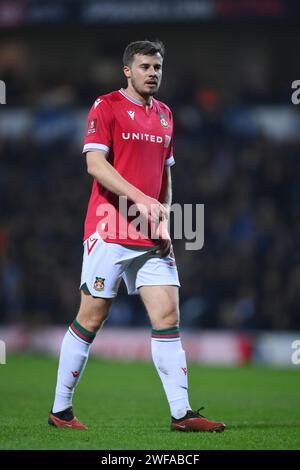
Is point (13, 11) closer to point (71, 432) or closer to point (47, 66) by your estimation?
point (47, 66)

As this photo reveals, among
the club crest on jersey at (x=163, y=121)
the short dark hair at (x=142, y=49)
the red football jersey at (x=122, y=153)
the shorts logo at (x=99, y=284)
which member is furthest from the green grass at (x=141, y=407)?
the short dark hair at (x=142, y=49)

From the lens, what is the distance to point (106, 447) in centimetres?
564

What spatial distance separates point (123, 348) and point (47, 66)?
9.32 metres

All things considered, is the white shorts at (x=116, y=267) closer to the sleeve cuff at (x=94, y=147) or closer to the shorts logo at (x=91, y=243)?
the shorts logo at (x=91, y=243)

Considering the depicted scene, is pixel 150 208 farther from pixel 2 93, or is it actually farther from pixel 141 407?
pixel 2 93

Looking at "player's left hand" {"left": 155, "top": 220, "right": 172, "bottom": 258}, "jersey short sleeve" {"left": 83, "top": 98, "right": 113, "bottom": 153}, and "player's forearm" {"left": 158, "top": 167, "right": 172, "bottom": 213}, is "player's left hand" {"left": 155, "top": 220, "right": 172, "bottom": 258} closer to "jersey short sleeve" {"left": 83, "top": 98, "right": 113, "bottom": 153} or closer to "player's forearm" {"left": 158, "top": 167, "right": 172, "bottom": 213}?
"player's forearm" {"left": 158, "top": 167, "right": 172, "bottom": 213}

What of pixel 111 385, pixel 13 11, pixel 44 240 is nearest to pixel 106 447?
pixel 111 385

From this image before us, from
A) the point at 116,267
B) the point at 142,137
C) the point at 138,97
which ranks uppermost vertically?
the point at 138,97

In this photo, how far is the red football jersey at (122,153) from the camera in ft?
21.9

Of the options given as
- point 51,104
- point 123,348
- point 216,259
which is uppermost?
point 51,104

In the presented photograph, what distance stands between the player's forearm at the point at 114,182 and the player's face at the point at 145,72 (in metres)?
0.64

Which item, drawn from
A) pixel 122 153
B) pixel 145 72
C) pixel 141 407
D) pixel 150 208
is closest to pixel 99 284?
pixel 150 208

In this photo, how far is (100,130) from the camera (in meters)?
6.63

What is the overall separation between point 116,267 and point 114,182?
62 cm
